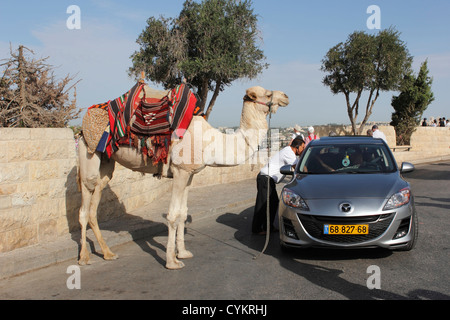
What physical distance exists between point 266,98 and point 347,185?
5.78 feet

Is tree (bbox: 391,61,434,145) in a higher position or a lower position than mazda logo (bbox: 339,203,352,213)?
higher

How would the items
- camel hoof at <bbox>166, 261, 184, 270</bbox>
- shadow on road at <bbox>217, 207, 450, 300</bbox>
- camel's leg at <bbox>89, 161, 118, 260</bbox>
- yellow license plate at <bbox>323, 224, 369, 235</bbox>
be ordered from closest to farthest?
shadow on road at <bbox>217, 207, 450, 300</bbox> → yellow license plate at <bbox>323, 224, 369, 235</bbox> → camel hoof at <bbox>166, 261, 184, 270</bbox> → camel's leg at <bbox>89, 161, 118, 260</bbox>

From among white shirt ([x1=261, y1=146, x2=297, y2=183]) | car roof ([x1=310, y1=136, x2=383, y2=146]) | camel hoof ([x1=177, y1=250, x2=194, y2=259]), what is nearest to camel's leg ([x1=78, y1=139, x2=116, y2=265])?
camel hoof ([x1=177, y1=250, x2=194, y2=259])

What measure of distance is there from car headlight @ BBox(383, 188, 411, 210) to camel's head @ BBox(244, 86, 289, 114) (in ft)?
6.56

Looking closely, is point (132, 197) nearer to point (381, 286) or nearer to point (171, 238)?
point (171, 238)

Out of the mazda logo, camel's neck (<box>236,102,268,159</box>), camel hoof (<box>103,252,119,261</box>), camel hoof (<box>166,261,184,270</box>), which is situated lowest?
camel hoof (<box>103,252,119,261</box>)

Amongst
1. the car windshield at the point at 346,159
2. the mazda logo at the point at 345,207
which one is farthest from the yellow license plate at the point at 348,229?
the car windshield at the point at 346,159

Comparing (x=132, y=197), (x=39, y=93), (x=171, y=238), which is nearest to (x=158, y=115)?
(x=171, y=238)

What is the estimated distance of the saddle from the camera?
21.0 feet

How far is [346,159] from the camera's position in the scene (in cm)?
769

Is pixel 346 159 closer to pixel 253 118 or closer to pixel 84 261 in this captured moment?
pixel 253 118

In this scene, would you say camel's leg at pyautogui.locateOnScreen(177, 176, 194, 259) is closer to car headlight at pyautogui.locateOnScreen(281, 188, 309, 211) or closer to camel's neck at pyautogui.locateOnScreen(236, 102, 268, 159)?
camel's neck at pyautogui.locateOnScreen(236, 102, 268, 159)

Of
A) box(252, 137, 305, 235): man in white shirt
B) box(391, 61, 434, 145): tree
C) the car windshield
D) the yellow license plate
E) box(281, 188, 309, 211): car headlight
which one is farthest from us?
box(391, 61, 434, 145): tree

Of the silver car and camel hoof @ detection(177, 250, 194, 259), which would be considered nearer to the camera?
the silver car
